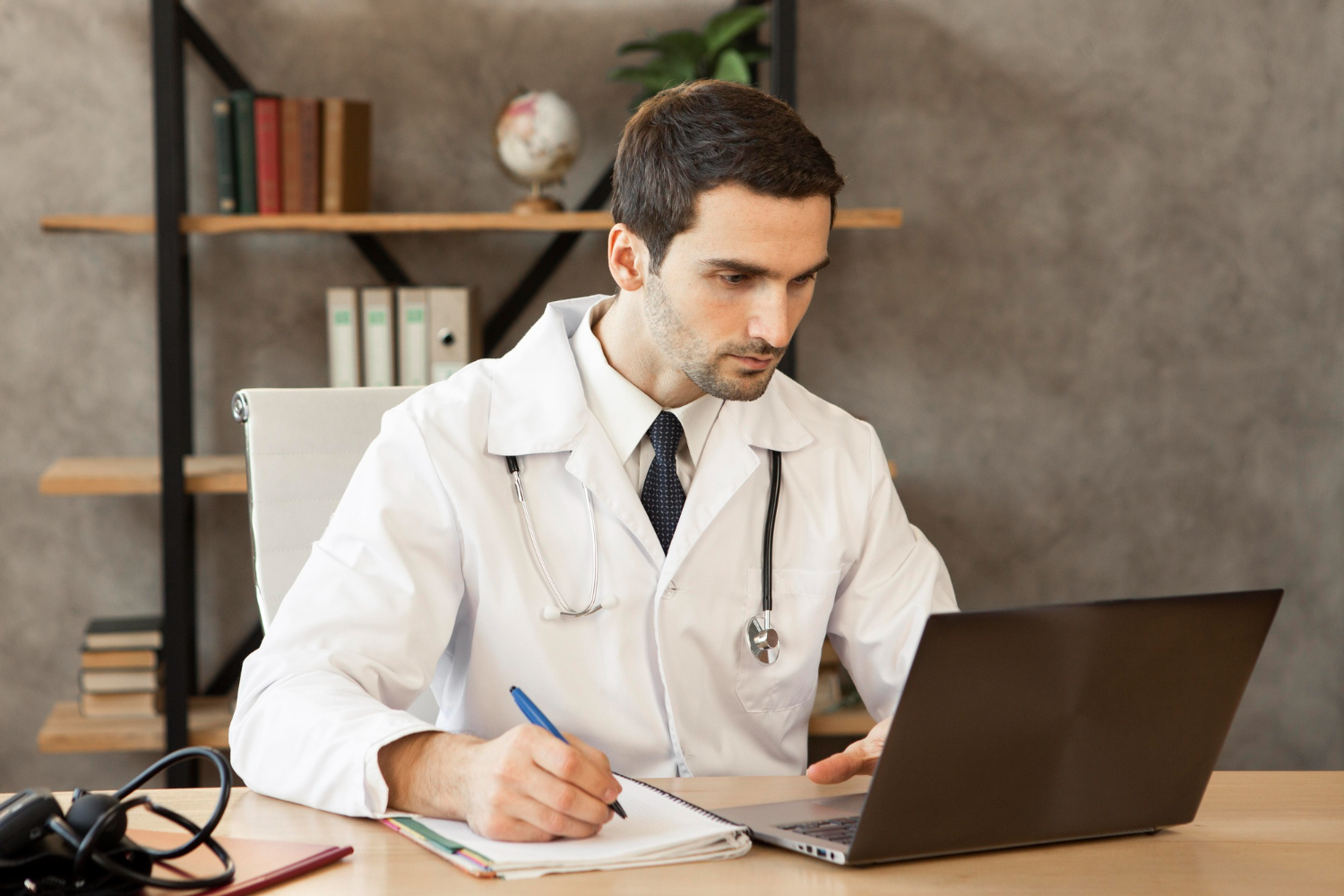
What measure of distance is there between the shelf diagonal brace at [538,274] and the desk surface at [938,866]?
5.88ft

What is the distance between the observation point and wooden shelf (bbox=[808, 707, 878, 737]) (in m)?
2.50

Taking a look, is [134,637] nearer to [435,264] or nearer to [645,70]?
[435,264]

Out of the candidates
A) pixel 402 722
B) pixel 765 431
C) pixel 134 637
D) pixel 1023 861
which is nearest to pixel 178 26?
pixel 134 637

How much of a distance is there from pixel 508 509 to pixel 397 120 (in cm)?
167

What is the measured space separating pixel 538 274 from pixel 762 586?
1.53 meters

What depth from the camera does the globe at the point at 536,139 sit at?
8.11 feet

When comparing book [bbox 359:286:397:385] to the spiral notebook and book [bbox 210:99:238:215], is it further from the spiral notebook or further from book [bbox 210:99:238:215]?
the spiral notebook

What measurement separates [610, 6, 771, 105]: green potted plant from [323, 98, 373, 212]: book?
539mm

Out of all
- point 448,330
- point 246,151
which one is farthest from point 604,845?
point 246,151

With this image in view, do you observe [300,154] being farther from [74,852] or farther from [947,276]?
[74,852]

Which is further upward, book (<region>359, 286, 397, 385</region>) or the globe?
the globe

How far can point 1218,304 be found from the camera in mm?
2887

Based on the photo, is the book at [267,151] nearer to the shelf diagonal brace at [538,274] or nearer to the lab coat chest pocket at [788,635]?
the shelf diagonal brace at [538,274]

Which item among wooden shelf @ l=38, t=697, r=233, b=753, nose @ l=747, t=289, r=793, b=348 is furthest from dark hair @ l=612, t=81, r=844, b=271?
wooden shelf @ l=38, t=697, r=233, b=753
